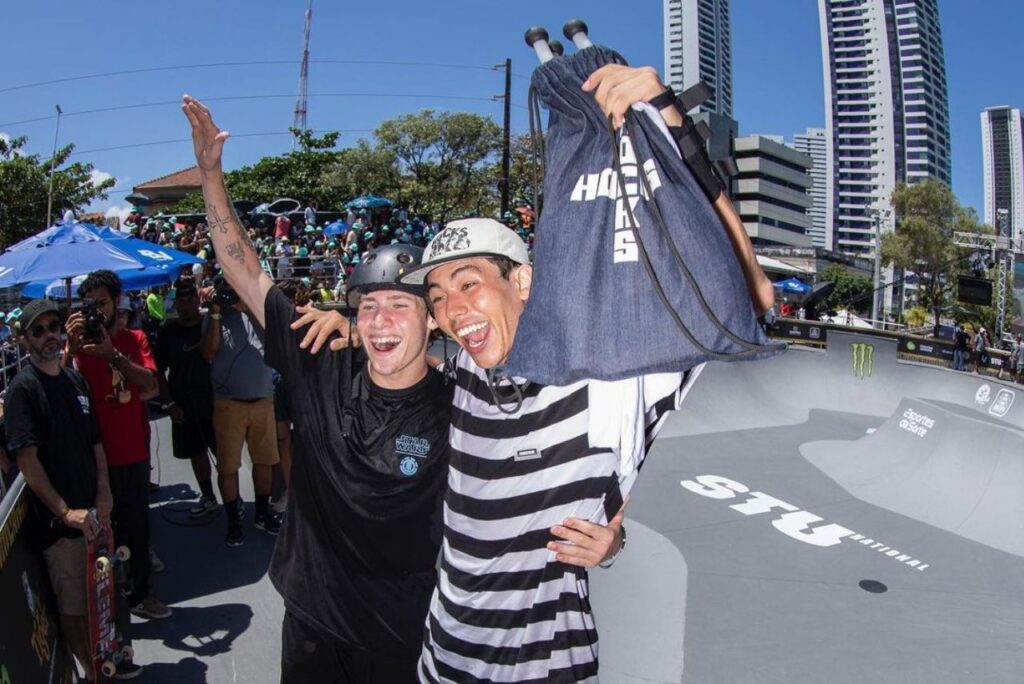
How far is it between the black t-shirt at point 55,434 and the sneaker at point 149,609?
1063mm

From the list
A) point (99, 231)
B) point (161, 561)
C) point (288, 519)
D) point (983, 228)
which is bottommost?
point (161, 561)

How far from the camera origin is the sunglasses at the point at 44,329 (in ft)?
11.0

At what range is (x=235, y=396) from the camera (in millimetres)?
5328

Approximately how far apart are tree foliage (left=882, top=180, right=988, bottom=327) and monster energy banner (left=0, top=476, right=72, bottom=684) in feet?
181

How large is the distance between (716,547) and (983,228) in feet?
191

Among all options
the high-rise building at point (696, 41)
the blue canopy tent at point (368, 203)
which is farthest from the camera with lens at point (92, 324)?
the high-rise building at point (696, 41)

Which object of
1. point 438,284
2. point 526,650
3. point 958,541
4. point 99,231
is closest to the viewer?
point 526,650

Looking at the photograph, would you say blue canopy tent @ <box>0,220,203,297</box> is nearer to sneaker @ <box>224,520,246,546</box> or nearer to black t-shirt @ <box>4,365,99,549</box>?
sneaker @ <box>224,520,246,546</box>

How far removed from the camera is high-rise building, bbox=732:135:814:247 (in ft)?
355

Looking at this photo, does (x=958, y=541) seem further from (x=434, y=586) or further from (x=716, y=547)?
(x=434, y=586)

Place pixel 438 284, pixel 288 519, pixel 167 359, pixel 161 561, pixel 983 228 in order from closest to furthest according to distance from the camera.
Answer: pixel 438 284 → pixel 288 519 → pixel 161 561 → pixel 167 359 → pixel 983 228

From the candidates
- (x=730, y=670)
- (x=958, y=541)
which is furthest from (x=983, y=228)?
(x=730, y=670)

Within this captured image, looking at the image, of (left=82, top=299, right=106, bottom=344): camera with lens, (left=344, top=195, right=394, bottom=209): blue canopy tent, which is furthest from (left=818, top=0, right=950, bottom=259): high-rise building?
(left=82, top=299, right=106, bottom=344): camera with lens

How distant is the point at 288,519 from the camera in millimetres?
2322
